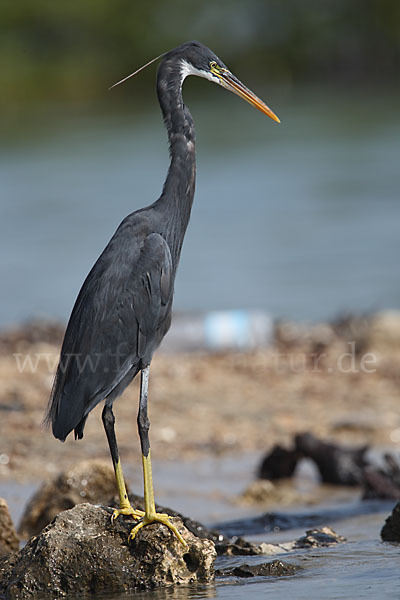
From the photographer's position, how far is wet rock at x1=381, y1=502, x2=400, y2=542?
4703 mm

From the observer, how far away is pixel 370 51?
155 feet

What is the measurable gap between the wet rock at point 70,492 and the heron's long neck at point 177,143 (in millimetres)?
1245

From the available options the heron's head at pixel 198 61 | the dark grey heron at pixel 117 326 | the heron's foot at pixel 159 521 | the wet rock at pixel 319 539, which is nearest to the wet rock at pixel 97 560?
the heron's foot at pixel 159 521

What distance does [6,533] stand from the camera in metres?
4.62

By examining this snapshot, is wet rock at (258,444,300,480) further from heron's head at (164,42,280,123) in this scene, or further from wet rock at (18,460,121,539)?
heron's head at (164,42,280,123)

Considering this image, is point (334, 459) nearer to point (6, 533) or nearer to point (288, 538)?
point (288, 538)

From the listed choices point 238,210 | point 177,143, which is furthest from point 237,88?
point 238,210

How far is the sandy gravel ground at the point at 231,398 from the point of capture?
716 cm

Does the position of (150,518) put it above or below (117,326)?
below

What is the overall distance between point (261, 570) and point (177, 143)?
75.6 inches

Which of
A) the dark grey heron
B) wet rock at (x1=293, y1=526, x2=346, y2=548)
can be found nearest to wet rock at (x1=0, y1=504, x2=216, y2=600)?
the dark grey heron

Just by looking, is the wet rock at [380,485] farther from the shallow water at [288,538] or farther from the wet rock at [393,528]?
the wet rock at [393,528]

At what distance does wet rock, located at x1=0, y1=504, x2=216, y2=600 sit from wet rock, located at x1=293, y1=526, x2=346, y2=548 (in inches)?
28.7

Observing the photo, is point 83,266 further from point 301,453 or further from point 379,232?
point 301,453
